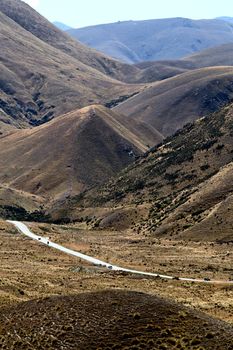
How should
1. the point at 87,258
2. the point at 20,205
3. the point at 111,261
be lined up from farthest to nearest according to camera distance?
the point at 20,205 < the point at 87,258 < the point at 111,261

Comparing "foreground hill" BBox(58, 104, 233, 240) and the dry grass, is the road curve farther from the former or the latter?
"foreground hill" BBox(58, 104, 233, 240)

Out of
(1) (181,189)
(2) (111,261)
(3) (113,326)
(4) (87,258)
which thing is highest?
(3) (113,326)

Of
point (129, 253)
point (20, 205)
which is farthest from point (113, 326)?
point (20, 205)

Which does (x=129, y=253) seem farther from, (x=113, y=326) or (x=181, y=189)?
(x=113, y=326)

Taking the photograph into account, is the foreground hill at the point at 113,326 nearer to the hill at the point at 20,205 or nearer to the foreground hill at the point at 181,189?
the foreground hill at the point at 181,189

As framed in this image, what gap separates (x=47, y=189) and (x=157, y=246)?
98.9 m

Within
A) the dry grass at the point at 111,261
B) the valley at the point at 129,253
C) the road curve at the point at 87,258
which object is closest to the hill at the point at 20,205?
the valley at the point at 129,253

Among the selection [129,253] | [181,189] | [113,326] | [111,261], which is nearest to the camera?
[113,326]

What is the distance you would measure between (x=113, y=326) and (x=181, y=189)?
345ft

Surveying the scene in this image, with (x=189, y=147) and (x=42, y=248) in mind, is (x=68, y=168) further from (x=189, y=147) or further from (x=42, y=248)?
(x=42, y=248)

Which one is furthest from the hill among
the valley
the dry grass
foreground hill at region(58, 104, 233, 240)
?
the dry grass

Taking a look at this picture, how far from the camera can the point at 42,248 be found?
87.8 meters

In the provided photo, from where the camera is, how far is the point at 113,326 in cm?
2588

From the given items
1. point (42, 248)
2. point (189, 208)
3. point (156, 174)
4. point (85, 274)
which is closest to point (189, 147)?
point (156, 174)
